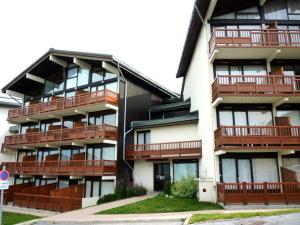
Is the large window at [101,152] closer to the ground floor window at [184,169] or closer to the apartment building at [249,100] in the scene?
the ground floor window at [184,169]

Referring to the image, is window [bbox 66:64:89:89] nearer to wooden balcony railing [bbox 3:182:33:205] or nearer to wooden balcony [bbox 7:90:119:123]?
wooden balcony [bbox 7:90:119:123]

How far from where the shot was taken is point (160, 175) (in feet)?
80.4

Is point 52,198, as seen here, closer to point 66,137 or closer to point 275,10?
point 66,137

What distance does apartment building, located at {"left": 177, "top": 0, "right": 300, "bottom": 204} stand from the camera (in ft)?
56.9

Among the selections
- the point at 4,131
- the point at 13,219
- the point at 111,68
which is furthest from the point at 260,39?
the point at 4,131

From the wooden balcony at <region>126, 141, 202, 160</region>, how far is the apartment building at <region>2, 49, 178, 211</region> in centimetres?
106

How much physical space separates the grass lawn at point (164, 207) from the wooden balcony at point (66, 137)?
7603 millimetres

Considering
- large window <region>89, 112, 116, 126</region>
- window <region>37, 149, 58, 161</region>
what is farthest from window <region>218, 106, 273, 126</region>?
window <region>37, 149, 58, 161</region>

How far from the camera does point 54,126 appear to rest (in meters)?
29.0

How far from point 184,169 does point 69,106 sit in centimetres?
1188

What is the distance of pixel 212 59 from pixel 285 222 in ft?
39.5

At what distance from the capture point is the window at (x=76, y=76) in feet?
94.0

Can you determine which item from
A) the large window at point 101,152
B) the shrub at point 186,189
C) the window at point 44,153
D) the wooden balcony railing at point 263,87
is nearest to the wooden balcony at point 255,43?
the wooden balcony railing at point 263,87

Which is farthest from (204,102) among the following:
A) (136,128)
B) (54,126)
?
(54,126)
